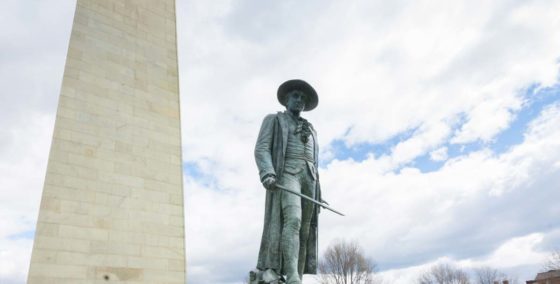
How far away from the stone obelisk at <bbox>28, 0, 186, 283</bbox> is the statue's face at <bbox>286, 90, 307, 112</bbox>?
554 cm

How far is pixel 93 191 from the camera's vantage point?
8484mm

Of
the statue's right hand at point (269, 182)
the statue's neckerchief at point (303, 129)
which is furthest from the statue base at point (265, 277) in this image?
the statue's neckerchief at point (303, 129)

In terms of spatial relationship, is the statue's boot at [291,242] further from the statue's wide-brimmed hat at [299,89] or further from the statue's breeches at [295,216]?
the statue's wide-brimmed hat at [299,89]

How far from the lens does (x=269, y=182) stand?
13.1 ft

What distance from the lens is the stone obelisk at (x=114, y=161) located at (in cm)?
793

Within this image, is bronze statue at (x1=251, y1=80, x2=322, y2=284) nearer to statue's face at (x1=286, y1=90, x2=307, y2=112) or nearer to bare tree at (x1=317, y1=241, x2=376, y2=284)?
statue's face at (x1=286, y1=90, x2=307, y2=112)

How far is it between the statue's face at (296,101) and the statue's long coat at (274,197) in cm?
14

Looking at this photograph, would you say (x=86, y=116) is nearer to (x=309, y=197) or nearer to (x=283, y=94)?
(x=283, y=94)

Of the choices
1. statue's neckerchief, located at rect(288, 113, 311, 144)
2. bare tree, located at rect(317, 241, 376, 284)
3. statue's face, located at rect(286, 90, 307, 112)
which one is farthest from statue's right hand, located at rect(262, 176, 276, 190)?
bare tree, located at rect(317, 241, 376, 284)

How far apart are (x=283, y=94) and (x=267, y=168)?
1.16m

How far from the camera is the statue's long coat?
4043 mm

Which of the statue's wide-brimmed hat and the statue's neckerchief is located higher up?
the statue's wide-brimmed hat

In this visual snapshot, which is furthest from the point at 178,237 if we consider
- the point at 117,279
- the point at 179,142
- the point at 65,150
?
the point at 65,150

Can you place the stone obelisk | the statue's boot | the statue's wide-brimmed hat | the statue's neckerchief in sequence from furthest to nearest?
1. the stone obelisk
2. the statue's wide-brimmed hat
3. the statue's neckerchief
4. the statue's boot
